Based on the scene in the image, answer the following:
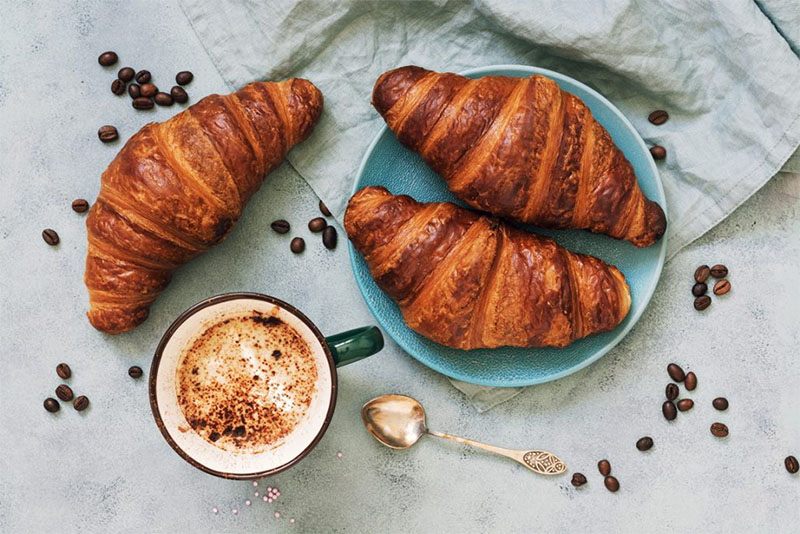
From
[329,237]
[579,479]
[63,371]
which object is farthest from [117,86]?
[579,479]

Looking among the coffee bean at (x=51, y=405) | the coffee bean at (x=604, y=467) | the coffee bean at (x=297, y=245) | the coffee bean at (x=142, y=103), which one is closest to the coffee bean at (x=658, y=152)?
the coffee bean at (x=604, y=467)

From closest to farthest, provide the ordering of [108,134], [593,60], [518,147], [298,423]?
[518,147] → [298,423] → [593,60] → [108,134]

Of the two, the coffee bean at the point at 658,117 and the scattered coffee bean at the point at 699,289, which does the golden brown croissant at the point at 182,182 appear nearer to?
the coffee bean at the point at 658,117

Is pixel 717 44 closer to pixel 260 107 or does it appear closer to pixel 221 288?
pixel 260 107

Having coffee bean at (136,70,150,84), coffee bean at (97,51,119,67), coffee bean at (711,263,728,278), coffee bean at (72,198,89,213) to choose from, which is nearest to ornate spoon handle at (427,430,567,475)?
coffee bean at (711,263,728,278)

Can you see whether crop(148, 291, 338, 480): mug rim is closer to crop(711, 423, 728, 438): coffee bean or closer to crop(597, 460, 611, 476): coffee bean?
crop(597, 460, 611, 476): coffee bean

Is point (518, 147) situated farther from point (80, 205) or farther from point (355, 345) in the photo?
point (80, 205)
